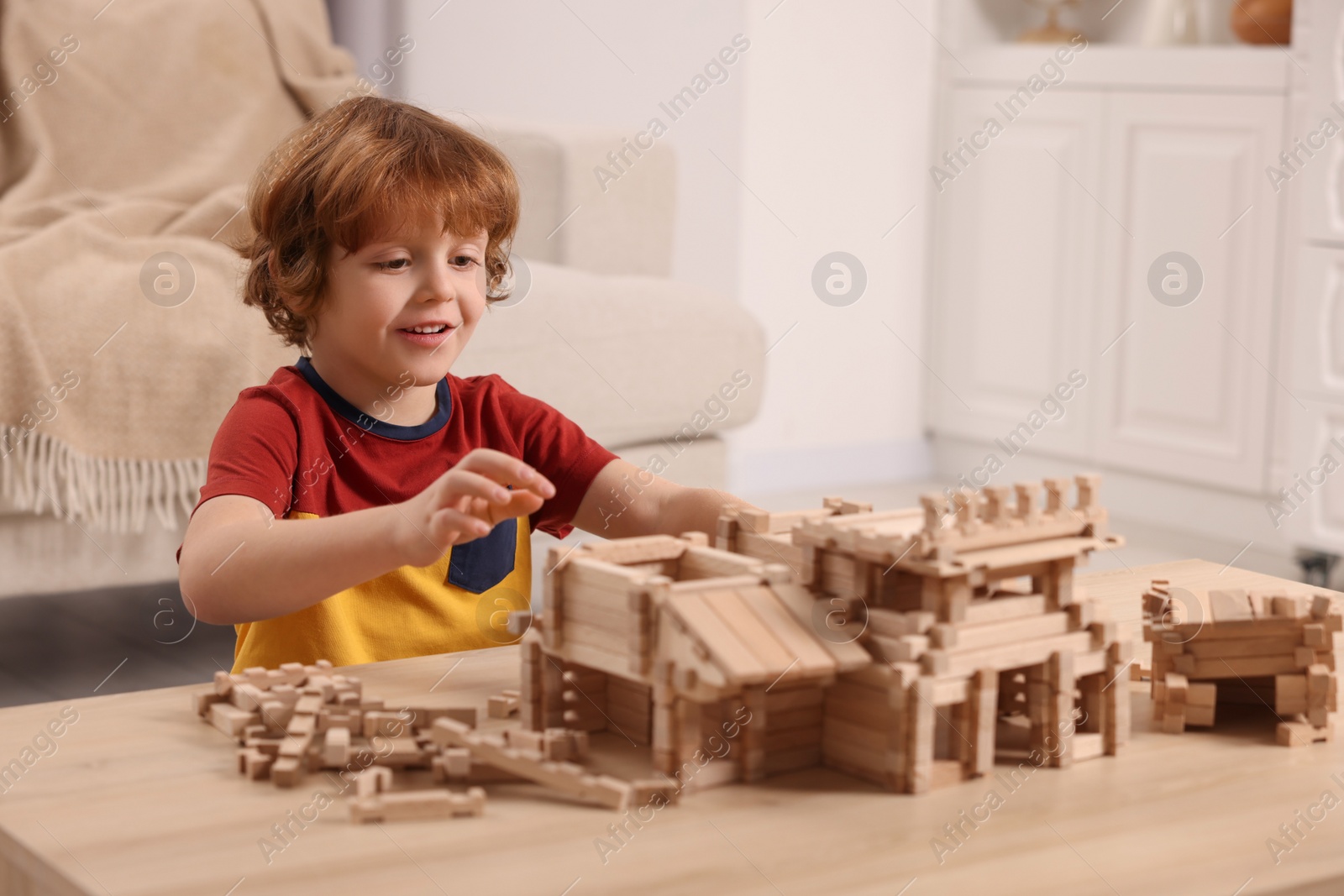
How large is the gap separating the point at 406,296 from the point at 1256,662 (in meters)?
0.56

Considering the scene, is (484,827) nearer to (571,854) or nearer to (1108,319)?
(571,854)

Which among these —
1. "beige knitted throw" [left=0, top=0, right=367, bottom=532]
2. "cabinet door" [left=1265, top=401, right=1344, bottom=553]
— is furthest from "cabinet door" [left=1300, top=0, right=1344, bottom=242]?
"beige knitted throw" [left=0, top=0, right=367, bottom=532]

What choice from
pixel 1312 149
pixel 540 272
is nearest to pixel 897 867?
pixel 540 272

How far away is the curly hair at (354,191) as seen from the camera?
3.31ft

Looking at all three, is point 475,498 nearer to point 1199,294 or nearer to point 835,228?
point 1199,294

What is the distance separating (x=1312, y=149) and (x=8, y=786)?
2.34 m

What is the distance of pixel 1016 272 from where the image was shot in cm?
315

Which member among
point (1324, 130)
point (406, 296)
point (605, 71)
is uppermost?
point (605, 71)

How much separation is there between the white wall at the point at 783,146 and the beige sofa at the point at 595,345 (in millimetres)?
579

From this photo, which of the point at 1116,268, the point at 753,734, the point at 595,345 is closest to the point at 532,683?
the point at 753,734

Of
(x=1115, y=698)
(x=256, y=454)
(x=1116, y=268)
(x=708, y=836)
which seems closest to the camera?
(x=708, y=836)

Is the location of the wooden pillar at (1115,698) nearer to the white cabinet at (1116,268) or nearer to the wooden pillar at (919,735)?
the wooden pillar at (919,735)

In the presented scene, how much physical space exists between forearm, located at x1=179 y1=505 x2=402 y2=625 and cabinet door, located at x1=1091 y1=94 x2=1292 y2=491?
7.14 feet

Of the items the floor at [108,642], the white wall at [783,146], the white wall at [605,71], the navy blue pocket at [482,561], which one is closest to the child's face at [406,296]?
the navy blue pocket at [482,561]
